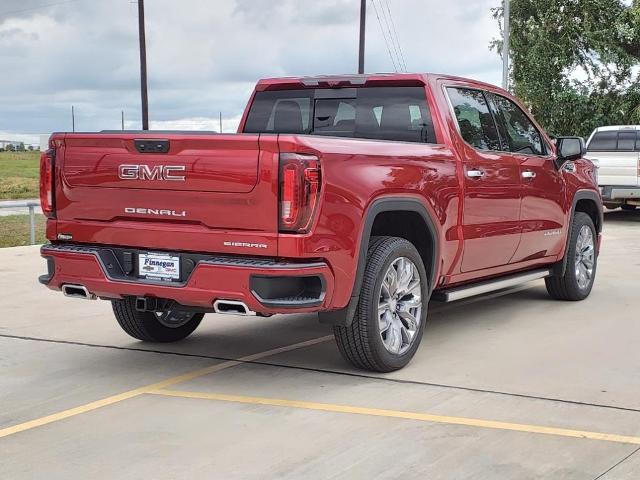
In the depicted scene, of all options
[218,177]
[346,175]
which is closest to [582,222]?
[346,175]

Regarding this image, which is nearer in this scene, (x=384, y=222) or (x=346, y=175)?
(x=346, y=175)

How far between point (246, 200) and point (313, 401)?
122 centimetres

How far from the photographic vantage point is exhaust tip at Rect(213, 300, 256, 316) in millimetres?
5227

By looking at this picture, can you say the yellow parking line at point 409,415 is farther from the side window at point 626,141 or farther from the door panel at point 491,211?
the side window at point 626,141

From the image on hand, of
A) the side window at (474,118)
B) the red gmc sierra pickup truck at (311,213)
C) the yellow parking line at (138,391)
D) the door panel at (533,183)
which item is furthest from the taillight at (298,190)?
the door panel at (533,183)

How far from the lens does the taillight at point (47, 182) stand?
5.90 m

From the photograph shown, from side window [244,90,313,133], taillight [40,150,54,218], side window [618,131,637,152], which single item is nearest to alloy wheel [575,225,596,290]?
side window [244,90,313,133]

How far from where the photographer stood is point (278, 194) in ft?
16.7

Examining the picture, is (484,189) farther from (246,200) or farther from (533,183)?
(246,200)

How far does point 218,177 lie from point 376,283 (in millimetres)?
1200

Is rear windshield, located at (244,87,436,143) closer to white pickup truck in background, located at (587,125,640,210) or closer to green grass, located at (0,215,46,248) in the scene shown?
green grass, located at (0,215,46,248)

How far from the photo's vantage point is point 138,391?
5539 mm

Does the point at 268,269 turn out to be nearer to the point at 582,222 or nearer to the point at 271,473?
the point at 271,473

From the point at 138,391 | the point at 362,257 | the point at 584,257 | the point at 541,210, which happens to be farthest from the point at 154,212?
the point at 584,257
